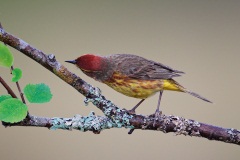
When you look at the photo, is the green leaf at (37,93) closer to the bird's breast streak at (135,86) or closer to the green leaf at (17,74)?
the green leaf at (17,74)

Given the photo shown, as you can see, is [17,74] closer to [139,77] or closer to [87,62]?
[87,62]

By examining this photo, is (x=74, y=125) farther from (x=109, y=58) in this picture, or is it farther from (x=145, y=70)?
(x=145, y=70)

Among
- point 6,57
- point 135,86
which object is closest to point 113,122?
point 6,57

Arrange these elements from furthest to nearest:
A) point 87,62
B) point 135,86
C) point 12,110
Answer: point 135,86 < point 87,62 < point 12,110

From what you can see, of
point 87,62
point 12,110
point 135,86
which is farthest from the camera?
point 135,86

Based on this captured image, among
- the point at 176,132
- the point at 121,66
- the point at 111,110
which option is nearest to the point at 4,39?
the point at 111,110

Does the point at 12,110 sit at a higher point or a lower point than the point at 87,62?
lower

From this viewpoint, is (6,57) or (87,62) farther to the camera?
(87,62)
